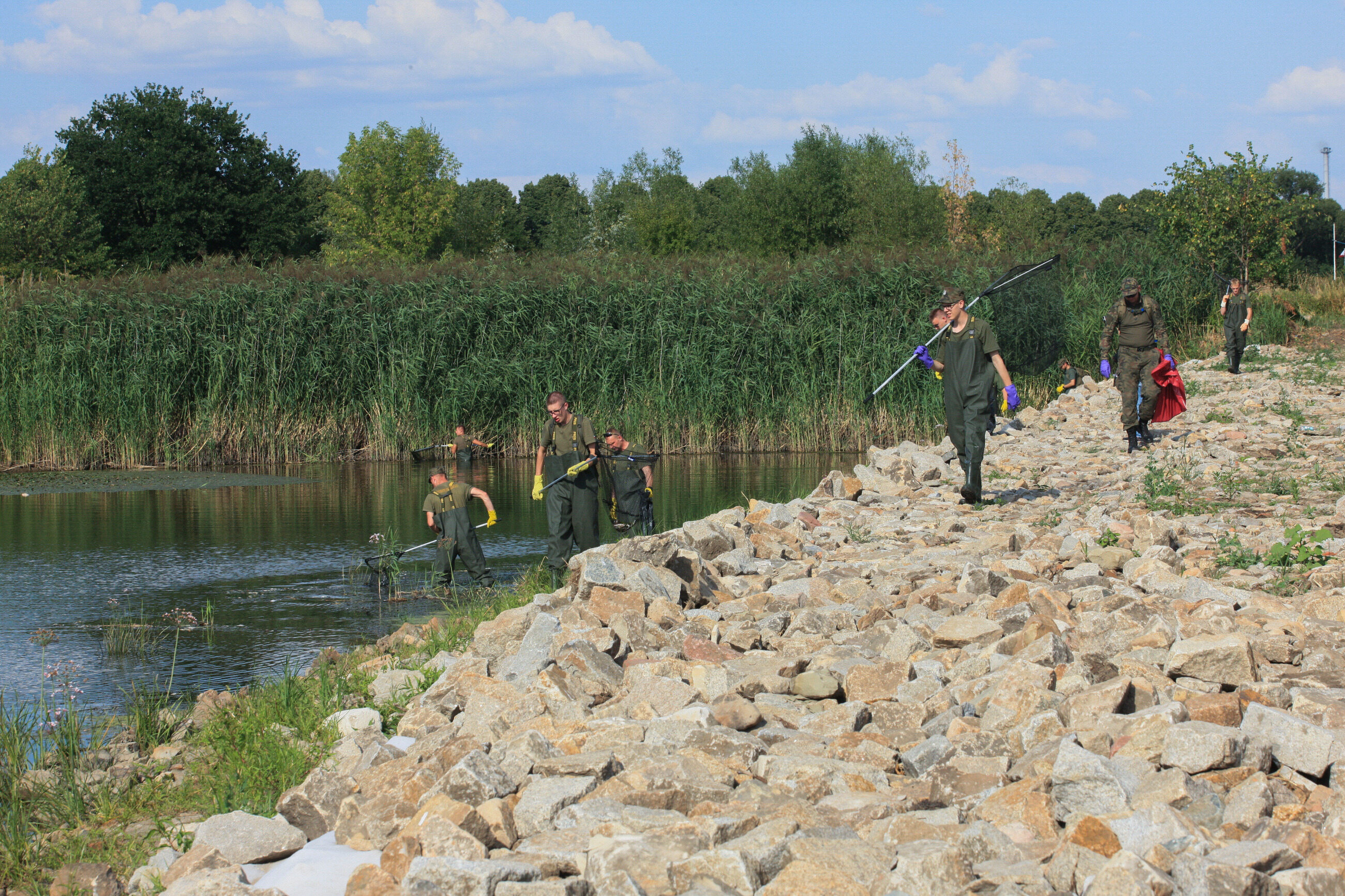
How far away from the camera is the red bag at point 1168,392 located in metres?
14.1

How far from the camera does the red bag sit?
14.1 m

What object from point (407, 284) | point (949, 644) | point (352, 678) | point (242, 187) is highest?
point (242, 187)

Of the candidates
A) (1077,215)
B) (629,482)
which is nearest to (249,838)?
(629,482)

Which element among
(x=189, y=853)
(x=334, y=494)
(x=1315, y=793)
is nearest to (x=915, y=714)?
(x=1315, y=793)

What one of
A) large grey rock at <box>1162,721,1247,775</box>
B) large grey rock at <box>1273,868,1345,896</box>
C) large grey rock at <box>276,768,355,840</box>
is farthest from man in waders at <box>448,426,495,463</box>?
large grey rock at <box>1273,868,1345,896</box>

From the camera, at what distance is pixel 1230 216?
32.2 meters

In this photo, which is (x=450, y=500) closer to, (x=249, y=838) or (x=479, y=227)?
(x=249, y=838)

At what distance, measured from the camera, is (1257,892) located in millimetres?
3041

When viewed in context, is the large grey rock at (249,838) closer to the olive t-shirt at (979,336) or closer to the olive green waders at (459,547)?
the olive green waders at (459,547)

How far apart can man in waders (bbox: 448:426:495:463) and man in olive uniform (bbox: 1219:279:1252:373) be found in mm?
14749

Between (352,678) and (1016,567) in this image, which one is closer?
(352,678)

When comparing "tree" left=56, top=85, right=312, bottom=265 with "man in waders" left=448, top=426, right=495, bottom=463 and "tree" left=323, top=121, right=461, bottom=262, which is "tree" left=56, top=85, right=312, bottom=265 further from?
"man in waders" left=448, top=426, right=495, bottom=463

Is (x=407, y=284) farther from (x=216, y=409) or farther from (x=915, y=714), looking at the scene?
(x=915, y=714)

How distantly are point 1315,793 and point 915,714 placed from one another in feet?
5.07
